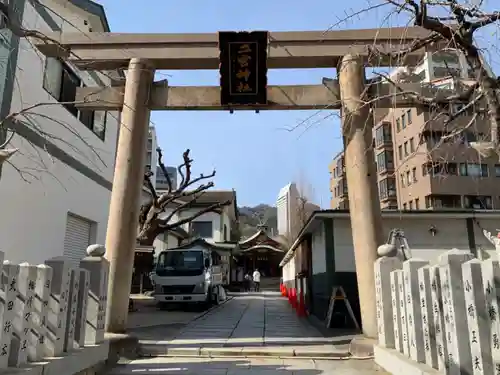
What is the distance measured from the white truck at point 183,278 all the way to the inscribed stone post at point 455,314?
14708mm

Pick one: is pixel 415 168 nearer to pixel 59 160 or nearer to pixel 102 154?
pixel 102 154

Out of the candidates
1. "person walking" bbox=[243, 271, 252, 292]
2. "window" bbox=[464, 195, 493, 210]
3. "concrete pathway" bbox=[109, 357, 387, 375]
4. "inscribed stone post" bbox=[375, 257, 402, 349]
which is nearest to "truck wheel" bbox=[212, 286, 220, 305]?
"concrete pathway" bbox=[109, 357, 387, 375]

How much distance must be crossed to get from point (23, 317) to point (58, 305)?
0.73 meters

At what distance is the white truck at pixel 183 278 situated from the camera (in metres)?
18.4

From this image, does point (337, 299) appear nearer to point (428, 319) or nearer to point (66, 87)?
point (428, 319)

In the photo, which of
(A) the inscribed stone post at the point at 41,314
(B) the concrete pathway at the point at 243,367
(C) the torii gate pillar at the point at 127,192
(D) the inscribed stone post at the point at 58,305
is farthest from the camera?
(C) the torii gate pillar at the point at 127,192

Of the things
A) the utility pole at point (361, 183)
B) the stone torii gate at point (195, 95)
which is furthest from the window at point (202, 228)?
the utility pole at point (361, 183)

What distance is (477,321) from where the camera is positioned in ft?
13.4

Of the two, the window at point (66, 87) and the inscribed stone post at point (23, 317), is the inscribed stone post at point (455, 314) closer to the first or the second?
the inscribed stone post at point (23, 317)

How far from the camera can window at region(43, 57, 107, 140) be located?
11.1 m

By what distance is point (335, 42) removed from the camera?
9.46m

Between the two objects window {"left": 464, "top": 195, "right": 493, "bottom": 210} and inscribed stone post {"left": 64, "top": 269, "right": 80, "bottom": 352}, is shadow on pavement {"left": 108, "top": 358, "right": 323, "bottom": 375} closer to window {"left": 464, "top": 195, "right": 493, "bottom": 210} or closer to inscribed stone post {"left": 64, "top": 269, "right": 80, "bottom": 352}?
inscribed stone post {"left": 64, "top": 269, "right": 80, "bottom": 352}

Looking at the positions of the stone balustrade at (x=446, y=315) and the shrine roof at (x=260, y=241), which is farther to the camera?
the shrine roof at (x=260, y=241)

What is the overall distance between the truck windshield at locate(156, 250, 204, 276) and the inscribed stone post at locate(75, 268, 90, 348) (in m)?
12.5
